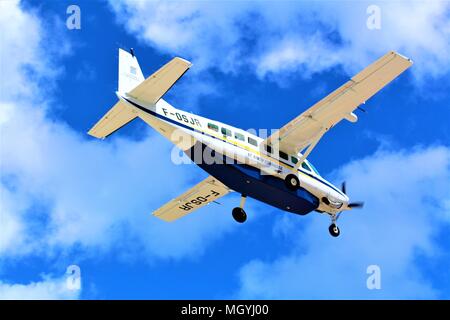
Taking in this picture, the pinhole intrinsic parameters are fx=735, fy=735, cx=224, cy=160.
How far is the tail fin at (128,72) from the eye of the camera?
2390 centimetres

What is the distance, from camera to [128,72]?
24.5 metres

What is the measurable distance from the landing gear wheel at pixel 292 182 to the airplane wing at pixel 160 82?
5.49 metres

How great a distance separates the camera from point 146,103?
23.3 meters

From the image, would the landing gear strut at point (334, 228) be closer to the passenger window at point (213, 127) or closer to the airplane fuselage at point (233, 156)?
the airplane fuselage at point (233, 156)

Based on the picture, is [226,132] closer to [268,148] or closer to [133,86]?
[268,148]

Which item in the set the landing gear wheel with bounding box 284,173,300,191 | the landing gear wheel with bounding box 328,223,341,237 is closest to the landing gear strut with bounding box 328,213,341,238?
the landing gear wheel with bounding box 328,223,341,237

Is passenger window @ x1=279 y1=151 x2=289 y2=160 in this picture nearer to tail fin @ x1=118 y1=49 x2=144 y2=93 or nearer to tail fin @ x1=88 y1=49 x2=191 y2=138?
tail fin @ x1=88 y1=49 x2=191 y2=138

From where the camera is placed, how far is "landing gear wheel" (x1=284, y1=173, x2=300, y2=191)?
25.3 meters

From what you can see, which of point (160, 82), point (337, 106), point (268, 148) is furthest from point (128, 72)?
point (337, 106)

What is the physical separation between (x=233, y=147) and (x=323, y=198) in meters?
4.58

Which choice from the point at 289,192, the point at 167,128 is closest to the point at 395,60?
the point at 289,192

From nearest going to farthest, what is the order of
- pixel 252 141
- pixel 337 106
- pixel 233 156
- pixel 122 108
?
pixel 122 108, pixel 233 156, pixel 337 106, pixel 252 141

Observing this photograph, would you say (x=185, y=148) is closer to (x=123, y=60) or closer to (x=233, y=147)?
(x=233, y=147)

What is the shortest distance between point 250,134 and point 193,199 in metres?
4.49
